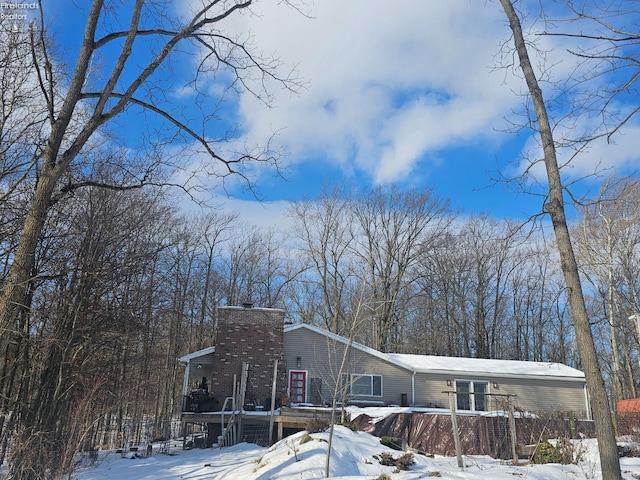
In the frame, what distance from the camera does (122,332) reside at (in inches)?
533

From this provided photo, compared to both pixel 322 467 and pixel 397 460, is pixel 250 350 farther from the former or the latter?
pixel 322 467

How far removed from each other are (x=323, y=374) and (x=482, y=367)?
716 centimetres

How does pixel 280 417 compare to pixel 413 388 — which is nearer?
pixel 280 417

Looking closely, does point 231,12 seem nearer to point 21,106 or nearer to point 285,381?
point 21,106

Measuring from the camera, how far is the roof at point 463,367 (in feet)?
70.3

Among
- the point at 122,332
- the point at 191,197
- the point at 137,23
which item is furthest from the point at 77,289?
the point at 137,23

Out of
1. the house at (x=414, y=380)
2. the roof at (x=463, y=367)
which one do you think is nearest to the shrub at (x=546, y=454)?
the house at (x=414, y=380)

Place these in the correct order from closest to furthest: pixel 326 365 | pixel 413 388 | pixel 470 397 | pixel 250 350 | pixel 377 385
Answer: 1. pixel 250 350
2. pixel 326 365
3. pixel 377 385
4. pixel 413 388
5. pixel 470 397

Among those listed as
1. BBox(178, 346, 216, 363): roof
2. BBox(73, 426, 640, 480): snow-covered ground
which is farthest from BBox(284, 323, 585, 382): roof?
BBox(73, 426, 640, 480): snow-covered ground

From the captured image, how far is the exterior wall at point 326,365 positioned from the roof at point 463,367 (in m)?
0.26

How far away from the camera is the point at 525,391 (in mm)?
22188

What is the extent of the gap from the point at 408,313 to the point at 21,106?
88.4ft

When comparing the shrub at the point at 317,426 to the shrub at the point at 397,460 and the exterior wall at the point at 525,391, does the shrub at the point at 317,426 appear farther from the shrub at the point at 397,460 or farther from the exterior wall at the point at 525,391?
the exterior wall at the point at 525,391

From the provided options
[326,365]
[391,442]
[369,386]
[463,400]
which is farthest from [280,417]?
[463,400]
